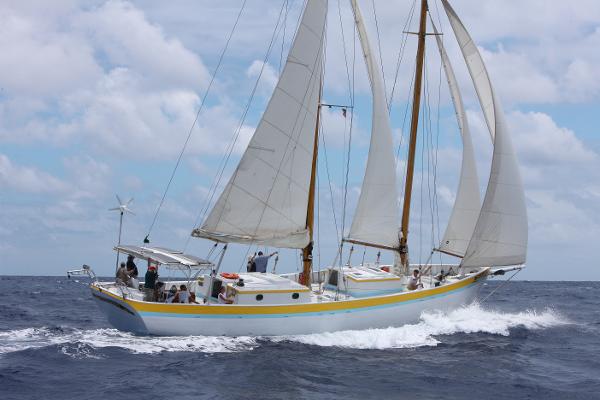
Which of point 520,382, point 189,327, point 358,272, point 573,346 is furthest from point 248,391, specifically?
point 573,346

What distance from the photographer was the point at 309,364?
22.0 m

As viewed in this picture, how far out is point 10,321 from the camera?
3234 centimetres

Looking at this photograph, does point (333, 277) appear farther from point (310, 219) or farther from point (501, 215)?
point (501, 215)

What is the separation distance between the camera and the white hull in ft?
78.3

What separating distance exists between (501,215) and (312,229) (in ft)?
28.1

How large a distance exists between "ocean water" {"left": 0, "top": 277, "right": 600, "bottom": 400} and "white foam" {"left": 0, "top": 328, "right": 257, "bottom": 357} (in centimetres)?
4

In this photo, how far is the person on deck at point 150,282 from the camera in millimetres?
25156

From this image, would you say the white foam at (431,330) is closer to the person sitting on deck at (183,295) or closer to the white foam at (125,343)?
the white foam at (125,343)

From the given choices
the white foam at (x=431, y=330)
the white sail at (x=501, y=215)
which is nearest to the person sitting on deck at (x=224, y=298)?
the white foam at (x=431, y=330)

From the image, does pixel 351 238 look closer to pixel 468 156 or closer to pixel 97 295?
pixel 468 156

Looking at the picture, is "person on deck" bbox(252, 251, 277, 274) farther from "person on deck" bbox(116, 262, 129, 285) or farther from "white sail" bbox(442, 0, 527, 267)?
"white sail" bbox(442, 0, 527, 267)

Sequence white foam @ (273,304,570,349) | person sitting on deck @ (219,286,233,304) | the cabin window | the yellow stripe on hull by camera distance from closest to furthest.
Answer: the yellow stripe on hull < person sitting on deck @ (219,286,233,304) < white foam @ (273,304,570,349) < the cabin window

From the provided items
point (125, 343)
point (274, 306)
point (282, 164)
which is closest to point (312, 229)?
point (282, 164)

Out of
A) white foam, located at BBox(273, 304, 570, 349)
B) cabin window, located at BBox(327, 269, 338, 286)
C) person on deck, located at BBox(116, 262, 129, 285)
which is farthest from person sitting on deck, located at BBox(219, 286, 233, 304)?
cabin window, located at BBox(327, 269, 338, 286)
